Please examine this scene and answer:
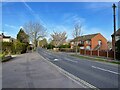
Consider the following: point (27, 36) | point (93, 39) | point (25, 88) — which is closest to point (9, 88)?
point (25, 88)

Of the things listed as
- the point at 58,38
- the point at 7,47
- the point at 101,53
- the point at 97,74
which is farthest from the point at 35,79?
the point at 58,38

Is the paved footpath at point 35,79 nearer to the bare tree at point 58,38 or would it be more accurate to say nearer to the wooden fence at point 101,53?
the wooden fence at point 101,53

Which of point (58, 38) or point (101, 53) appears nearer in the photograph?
point (101, 53)

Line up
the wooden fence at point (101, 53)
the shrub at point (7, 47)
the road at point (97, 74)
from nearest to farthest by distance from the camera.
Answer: the road at point (97, 74) < the wooden fence at point (101, 53) < the shrub at point (7, 47)

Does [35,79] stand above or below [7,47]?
below

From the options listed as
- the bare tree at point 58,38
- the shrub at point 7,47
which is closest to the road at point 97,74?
the shrub at point 7,47

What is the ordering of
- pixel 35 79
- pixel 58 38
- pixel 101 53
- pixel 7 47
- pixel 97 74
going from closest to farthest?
pixel 35 79, pixel 97 74, pixel 101 53, pixel 7 47, pixel 58 38

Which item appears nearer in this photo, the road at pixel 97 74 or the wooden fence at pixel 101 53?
the road at pixel 97 74

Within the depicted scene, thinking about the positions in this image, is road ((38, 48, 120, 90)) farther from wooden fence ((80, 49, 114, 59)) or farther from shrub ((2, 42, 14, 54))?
shrub ((2, 42, 14, 54))

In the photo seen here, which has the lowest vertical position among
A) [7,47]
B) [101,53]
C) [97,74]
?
[97,74]

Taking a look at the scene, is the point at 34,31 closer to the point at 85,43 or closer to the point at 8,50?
the point at 85,43

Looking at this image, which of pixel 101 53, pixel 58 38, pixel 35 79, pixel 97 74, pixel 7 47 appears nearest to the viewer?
pixel 35 79

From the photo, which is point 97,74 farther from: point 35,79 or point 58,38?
point 58,38

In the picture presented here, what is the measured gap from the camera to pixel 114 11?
31672 mm
